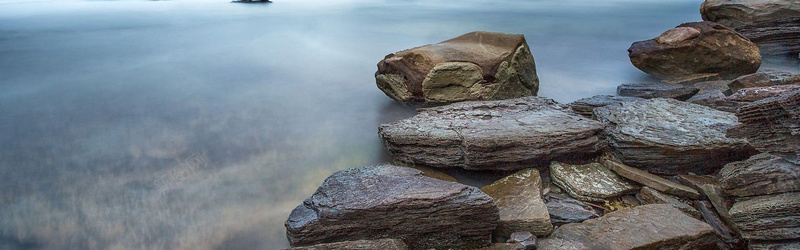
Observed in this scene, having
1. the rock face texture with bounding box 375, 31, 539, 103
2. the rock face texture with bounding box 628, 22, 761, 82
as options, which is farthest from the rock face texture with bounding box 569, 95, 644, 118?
the rock face texture with bounding box 628, 22, 761, 82

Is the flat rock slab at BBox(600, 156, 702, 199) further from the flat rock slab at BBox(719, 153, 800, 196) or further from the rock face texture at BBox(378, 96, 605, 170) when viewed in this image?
the flat rock slab at BBox(719, 153, 800, 196)

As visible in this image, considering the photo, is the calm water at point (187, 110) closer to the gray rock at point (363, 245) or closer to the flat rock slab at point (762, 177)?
the gray rock at point (363, 245)

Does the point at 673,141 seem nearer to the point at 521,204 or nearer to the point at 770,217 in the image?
the point at 770,217

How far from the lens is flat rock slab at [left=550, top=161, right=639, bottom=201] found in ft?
9.47

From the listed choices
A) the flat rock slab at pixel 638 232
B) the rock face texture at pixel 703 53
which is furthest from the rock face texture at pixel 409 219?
the rock face texture at pixel 703 53

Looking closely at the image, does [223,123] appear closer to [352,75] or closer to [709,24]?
[352,75]

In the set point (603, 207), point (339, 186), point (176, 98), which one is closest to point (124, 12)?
point (176, 98)

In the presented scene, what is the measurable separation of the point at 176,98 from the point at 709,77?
5.25m

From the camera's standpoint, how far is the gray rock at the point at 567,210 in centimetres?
266

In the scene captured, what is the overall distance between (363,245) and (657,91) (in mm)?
3564

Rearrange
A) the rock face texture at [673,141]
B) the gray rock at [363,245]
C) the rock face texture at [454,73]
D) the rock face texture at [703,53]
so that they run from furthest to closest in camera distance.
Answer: the rock face texture at [703,53] < the rock face texture at [454,73] < the rock face texture at [673,141] < the gray rock at [363,245]

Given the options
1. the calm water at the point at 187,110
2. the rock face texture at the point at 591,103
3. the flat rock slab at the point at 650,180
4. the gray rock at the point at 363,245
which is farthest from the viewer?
the rock face texture at the point at 591,103

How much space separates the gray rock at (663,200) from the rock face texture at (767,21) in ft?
15.8

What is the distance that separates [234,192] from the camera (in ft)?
9.53
